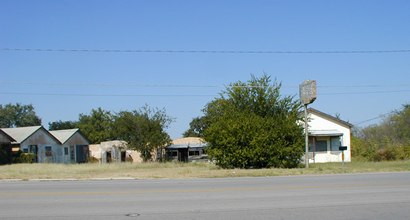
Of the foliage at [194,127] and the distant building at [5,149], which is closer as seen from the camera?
the distant building at [5,149]

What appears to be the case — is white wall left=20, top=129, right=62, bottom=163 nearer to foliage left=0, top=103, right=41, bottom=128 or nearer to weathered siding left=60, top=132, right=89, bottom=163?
weathered siding left=60, top=132, right=89, bottom=163

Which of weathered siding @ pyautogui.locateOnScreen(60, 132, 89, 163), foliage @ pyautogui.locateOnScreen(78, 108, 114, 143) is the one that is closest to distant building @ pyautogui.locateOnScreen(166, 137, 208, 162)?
weathered siding @ pyautogui.locateOnScreen(60, 132, 89, 163)

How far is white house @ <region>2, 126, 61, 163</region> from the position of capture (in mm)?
52406

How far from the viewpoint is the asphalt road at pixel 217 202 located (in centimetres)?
1024

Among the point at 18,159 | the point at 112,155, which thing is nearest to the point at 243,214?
the point at 18,159

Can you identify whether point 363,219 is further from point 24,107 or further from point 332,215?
point 24,107

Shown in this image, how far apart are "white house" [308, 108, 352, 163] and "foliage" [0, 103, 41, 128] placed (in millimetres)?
79180

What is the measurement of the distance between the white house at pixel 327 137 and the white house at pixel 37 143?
30225 millimetres

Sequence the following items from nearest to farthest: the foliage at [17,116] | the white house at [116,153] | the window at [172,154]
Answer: the white house at [116,153]
the window at [172,154]
the foliage at [17,116]

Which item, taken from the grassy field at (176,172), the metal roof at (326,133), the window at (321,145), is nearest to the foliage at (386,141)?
the metal roof at (326,133)

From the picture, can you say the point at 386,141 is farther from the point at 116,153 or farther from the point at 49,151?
the point at 49,151

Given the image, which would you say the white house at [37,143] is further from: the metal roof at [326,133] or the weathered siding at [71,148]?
the metal roof at [326,133]

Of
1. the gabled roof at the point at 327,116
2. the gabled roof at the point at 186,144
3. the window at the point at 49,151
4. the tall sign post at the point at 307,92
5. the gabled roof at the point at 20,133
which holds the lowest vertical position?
the window at the point at 49,151

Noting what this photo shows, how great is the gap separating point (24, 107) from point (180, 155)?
215ft
